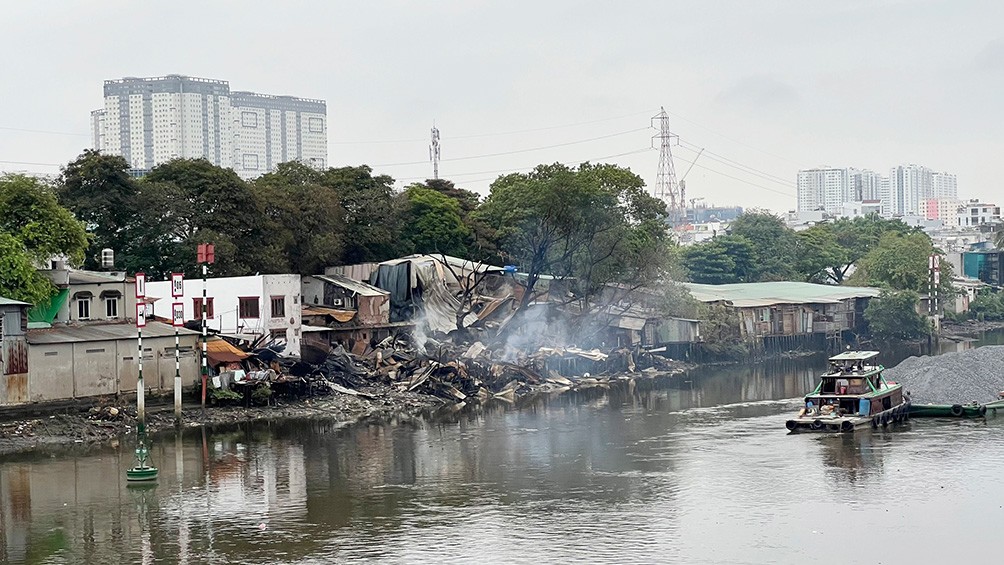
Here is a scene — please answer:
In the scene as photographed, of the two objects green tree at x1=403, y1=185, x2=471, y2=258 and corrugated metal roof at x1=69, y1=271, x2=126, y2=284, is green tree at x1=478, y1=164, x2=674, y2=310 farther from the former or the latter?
corrugated metal roof at x1=69, y1=271, x2=126, y2=284

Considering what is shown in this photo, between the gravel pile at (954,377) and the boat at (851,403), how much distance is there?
95.8 inches

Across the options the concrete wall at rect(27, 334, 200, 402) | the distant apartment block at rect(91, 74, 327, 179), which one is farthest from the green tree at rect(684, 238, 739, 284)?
the distant apartment block at rect(91, 74, 327, 179)

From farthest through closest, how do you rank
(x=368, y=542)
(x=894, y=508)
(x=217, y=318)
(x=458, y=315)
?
(x=458, y=315), (x=217, y=318), (x=894, y=508), (x=368, y=542)

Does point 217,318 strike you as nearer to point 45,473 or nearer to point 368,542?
point 45,473

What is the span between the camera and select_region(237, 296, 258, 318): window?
52062 mm

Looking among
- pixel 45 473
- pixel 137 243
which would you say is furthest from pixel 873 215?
pixel 45 473

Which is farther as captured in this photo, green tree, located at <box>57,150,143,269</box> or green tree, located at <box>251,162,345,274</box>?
green tree, located at <box>251,162,345,274</box>

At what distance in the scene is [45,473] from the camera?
116ft

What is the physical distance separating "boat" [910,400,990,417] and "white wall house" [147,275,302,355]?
25.0 metres

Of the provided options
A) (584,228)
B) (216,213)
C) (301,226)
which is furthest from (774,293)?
(216,213)

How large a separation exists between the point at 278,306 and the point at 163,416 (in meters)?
10.1

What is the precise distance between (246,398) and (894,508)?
83.4 feet

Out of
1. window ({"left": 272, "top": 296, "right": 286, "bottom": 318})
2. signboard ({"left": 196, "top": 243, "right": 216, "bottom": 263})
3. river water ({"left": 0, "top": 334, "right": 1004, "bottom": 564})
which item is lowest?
river water ({"left": 0, "top": 334, "right": 1004, "bottom": 564})

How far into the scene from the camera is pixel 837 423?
4069cm
